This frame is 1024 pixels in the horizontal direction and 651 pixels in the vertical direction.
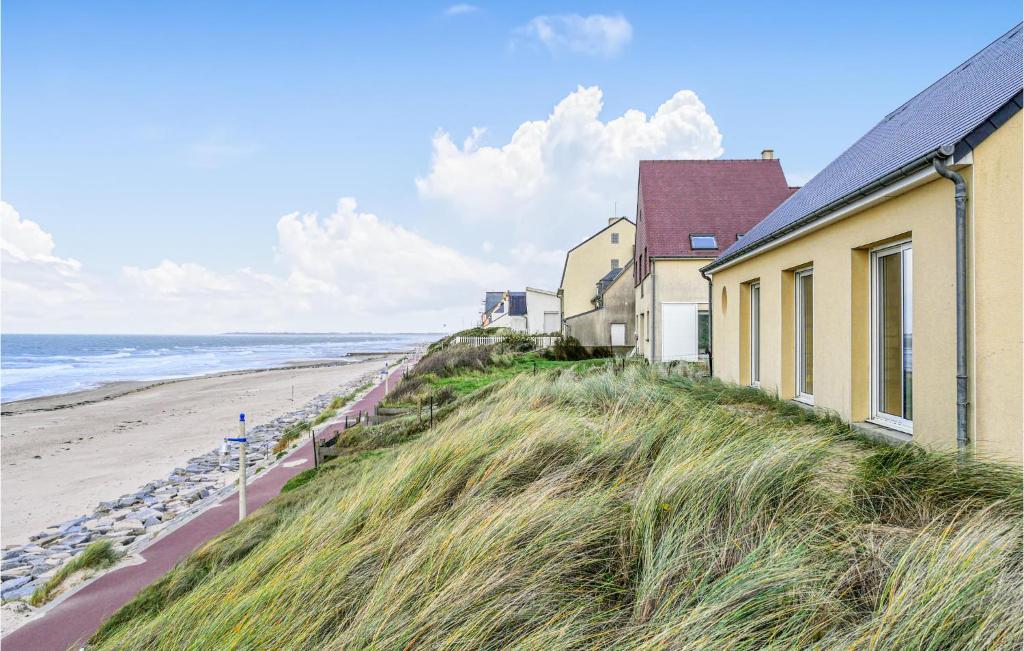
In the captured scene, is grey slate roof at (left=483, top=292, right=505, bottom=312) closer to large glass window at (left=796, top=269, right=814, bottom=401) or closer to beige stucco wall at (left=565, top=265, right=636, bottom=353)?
beige stucco wall at (left=565, top=265, right=636, bottom=353)

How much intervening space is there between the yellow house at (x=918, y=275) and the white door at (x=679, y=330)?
9.20 m

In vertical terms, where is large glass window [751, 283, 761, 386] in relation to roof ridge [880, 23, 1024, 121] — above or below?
below

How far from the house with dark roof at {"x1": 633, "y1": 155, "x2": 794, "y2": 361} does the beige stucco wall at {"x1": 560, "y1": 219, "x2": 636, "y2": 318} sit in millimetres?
13949

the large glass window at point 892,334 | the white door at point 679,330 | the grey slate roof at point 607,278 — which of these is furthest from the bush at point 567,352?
the large glass window at point 892,334

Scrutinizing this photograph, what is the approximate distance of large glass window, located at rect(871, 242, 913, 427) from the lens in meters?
5.38

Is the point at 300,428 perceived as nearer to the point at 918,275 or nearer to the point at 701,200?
the point at 918,275

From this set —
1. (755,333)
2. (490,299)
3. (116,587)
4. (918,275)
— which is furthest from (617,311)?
(490,299)

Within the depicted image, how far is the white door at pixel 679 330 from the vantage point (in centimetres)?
1827

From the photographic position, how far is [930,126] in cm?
561

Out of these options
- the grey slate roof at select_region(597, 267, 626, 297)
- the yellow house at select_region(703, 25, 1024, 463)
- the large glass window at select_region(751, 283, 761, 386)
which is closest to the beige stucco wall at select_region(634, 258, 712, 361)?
the large glass window at select_region(751, 283, 761, 386)

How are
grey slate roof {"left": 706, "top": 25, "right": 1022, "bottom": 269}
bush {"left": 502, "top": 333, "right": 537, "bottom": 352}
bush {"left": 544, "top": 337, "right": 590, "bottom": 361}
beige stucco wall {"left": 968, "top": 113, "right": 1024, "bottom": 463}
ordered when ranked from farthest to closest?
1. bush {"left": 502, "top": 333, "right": 537, "bottom": 352}
2. bush {"left": 544, "top": 337, "right": 590, "bottom": 361}
3. grey slate roof {"left": 706, "top": 25, "right": 1022, "bottom": 269}
4. beige stucco wall {"left": 968, "top": 113, "right": 1024, "bottom": 463}

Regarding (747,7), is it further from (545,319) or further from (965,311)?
(545,319)

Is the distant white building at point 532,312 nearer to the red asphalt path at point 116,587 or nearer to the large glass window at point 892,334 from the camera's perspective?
the red asphalt path at point 116,587

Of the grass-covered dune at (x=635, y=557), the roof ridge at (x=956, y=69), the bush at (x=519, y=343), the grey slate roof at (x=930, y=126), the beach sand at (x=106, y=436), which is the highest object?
the roof ridge at (x=956, y=69)
